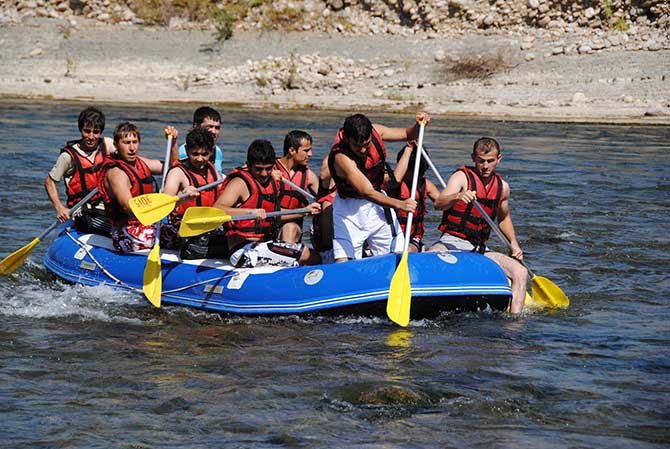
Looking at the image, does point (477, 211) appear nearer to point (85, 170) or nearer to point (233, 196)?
point (233, 196)

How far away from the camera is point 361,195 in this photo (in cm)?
735

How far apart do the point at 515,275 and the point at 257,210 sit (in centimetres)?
172

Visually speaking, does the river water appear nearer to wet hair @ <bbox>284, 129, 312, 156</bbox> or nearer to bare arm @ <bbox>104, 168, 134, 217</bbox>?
bare arm @ <bbox>104, 168, 134, 217</bbox>

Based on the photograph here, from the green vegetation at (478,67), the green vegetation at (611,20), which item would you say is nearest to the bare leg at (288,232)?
the green vegetation at (478,67)

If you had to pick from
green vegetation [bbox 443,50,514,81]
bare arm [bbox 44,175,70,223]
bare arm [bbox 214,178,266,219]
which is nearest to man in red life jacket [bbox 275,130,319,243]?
bare arm [bbox 214,178,266,219]

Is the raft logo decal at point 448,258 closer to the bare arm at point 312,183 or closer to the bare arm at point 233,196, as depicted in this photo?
the bare arm at point 233,196

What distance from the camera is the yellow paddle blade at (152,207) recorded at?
7.61 m

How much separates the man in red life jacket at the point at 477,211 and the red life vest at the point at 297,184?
3.44ft

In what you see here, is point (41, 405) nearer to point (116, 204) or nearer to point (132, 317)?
point (132, 317)

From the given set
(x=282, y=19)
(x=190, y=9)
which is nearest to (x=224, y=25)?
(x=282, y=19)

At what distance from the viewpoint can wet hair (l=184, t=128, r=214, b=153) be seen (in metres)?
7.77

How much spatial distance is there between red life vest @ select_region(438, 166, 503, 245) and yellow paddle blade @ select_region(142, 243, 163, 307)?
6.35 ft

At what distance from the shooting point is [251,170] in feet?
25.1

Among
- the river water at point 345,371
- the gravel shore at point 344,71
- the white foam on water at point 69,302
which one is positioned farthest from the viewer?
the gravel shore at point 344,71
